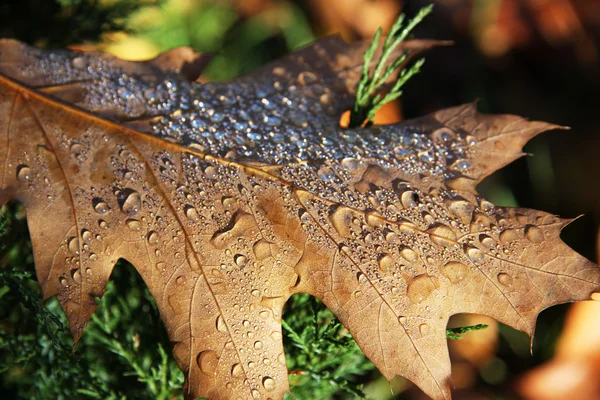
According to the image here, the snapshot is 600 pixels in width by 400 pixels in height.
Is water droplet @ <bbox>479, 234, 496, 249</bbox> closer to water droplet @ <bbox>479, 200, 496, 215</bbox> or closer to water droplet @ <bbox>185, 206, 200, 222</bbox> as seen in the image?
water droplet @ <bbox>479, 200, 496, 215</bbox>

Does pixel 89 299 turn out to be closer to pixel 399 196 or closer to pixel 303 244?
pixel 303 244

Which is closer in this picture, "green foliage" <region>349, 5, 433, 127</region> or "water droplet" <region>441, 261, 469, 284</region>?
"water droplet" <region>441, 261, 469, 284</region>

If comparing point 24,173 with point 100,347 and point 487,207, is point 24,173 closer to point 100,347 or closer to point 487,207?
point 100,347

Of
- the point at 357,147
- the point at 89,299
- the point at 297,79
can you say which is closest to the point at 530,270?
the point at 357,147

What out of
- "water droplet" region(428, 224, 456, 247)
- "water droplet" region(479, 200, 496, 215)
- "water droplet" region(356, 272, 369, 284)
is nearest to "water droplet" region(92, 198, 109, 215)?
"water droplet" region(356, 272, 369, 284)

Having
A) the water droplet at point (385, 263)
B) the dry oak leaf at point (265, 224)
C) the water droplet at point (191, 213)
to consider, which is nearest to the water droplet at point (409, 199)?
the dry oak leaf at point (265, 224)

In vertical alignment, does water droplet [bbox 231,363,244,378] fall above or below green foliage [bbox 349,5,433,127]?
below

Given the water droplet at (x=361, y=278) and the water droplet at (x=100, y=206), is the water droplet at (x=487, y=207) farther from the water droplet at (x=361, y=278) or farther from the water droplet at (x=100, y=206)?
the water droplet at (x=100, y=206)
